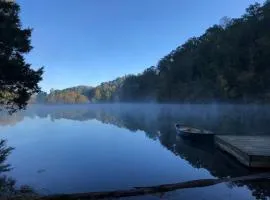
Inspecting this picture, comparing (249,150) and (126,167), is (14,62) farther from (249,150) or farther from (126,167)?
(249,150)

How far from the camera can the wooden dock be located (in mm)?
19516

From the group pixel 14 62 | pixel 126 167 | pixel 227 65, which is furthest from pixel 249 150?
pixel 227 65

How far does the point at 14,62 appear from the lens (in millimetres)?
19219

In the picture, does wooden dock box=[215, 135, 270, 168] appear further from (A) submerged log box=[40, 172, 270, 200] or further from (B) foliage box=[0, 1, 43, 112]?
(B) foliage box=[0, 1, 43, 112]

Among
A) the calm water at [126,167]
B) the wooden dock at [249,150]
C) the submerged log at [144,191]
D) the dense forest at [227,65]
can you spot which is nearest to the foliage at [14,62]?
the calm water at [126,167]

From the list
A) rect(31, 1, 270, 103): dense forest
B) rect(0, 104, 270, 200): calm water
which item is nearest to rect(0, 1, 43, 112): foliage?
rect(0, 104, 270, 200): calm water

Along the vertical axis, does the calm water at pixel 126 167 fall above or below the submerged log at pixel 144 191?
below

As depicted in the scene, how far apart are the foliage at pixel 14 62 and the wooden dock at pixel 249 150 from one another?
1278cm

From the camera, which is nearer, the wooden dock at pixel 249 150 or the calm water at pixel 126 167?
the calm water at pixel 126 167

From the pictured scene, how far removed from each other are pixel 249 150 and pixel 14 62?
14.5m

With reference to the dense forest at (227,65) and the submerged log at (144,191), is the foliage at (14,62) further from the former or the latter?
the dense forest at (227,65)

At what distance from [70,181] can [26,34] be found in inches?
350

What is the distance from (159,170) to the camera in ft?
71.4

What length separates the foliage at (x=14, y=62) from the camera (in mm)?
19281
